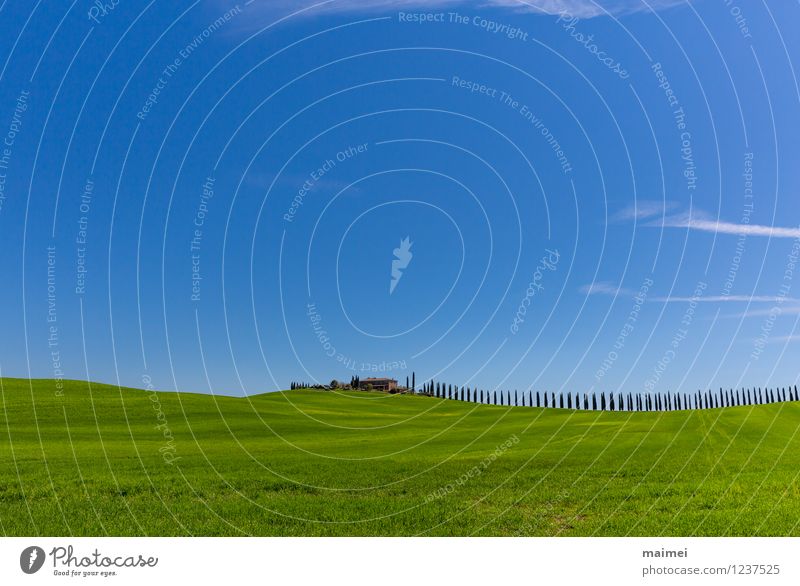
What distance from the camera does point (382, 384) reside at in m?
106

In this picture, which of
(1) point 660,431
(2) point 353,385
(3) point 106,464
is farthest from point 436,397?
(3) point 106,464

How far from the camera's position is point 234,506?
2291 centimetres

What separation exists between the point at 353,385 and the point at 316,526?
78664mm

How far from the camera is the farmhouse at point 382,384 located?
101750 mm
